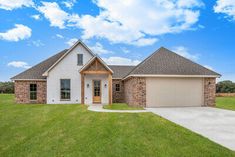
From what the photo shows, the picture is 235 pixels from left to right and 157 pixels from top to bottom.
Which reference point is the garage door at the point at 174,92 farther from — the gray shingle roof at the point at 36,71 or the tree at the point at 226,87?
the tree at the point at 226,87

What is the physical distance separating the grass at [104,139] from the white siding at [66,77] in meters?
8.52

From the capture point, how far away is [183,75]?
62.1 feet

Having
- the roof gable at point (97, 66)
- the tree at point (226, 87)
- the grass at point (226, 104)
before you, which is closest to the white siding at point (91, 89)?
the roof gable at point (97, 66)

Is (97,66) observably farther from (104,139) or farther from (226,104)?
(226,104)

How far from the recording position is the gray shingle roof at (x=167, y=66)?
19031mm

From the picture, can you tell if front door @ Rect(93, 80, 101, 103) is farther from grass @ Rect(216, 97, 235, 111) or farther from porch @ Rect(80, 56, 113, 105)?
grass @ Rect(216, 97, 235, 111)

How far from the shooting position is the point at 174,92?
755 inches

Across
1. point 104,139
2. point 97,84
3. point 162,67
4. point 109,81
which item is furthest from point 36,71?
point 104,139

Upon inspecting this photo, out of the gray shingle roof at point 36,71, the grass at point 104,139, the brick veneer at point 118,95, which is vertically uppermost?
the gray shingle roof at point 36,71

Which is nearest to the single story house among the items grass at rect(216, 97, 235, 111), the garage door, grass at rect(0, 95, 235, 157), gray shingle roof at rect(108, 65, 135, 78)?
the garage door

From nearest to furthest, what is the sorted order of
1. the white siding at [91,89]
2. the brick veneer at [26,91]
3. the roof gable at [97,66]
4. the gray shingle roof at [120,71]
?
the roof gable at [97,66] → the white siding at [91,89] → the brick veneer at [26,91] → the gray shingle roof at [120,71]

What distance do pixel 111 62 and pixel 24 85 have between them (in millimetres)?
15688

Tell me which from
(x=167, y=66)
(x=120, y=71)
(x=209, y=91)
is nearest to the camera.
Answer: (x=209, y=91)

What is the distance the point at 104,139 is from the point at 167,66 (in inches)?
505
